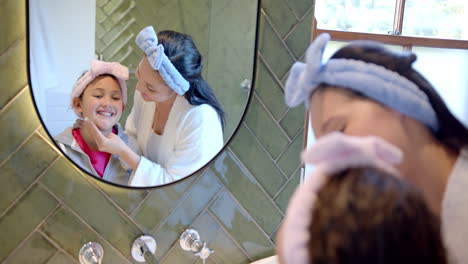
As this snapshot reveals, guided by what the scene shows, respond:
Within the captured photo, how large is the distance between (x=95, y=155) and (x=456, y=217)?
688 millimetres

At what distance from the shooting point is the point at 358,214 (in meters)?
0.35

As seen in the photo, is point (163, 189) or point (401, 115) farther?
point (163, 189)

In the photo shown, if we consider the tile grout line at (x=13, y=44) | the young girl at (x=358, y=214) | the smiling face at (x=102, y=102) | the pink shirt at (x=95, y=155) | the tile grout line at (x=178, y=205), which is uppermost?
the tile grout line at (x=13, y=44)

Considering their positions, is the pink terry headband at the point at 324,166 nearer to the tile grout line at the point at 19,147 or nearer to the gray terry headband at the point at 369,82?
the gray terry headband at the point at 369,82

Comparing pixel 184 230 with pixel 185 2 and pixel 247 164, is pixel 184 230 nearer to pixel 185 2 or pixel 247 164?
pixel 247 164

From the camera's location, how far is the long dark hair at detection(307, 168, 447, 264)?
347mm

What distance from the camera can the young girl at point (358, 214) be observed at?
0.35 metres

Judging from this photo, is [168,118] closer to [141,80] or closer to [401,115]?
[141,80]

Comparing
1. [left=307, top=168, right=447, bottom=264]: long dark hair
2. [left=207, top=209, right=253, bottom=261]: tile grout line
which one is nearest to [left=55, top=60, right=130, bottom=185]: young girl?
[left=207, top=209, right=253, bottom=261]: tile grout line

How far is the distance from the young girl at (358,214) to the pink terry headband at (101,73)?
1.81 ft

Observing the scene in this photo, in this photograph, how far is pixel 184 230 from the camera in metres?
1.01

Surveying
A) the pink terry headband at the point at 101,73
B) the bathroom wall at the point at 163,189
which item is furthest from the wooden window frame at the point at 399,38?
the pink terry headband at the point at 101,73

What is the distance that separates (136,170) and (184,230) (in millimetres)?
209

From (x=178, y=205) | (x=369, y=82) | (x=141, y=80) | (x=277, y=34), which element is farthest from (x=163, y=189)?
(x=369, y=82)
